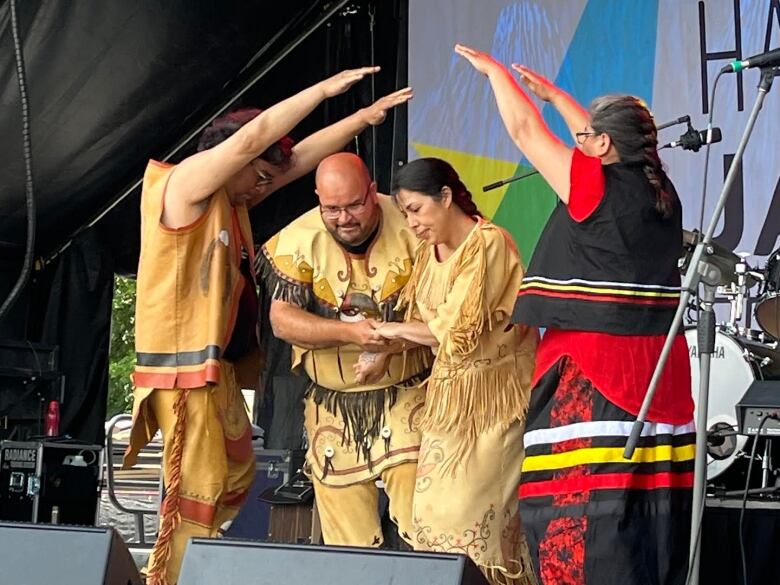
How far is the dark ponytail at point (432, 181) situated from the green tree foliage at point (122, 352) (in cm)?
1303

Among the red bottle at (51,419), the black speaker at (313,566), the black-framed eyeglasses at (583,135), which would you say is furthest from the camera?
the red bottle at (51,419)

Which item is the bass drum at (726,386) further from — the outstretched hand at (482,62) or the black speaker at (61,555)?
the black speaker at (61,555)

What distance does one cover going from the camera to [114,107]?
6.02 m

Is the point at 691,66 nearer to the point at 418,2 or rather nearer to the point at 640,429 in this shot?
the point at 418,2

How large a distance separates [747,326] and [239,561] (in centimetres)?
393

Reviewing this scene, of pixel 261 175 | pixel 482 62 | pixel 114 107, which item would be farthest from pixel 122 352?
pixel 482 62

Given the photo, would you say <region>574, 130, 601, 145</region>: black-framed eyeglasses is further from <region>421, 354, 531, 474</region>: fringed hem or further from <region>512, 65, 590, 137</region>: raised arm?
<region>421, 354, 531, 474</region>: fringed hem

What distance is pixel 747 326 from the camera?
18.3 feet

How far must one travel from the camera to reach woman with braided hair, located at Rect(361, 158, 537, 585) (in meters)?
3.49

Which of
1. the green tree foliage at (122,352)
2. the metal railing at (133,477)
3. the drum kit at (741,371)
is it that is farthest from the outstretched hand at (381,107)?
the green tree foliage at (122,352)

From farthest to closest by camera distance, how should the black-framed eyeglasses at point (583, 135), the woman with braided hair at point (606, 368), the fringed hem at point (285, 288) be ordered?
1. the fringed hem at point (285, 288)
2. the black-framed eyeglasses at point (583, 135)
3. the woman with braided hair at point (606, 368)

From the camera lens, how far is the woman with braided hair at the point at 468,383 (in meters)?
3.49

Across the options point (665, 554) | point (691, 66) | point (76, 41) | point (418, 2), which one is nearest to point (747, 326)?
point (691, 66)

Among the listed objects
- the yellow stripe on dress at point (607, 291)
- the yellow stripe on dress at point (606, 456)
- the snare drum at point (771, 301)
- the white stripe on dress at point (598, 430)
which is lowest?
the yellow stripe on dress at point (606, 456)
